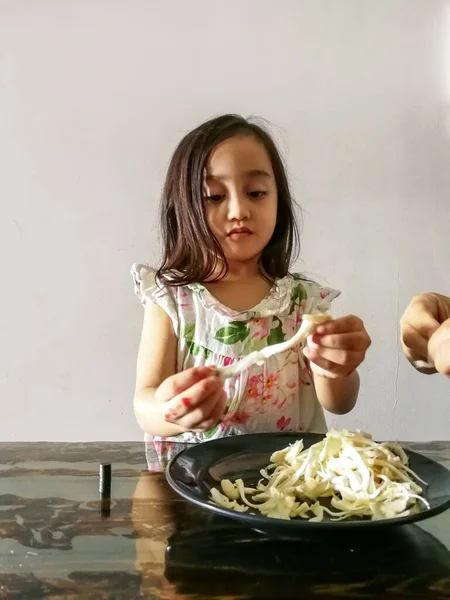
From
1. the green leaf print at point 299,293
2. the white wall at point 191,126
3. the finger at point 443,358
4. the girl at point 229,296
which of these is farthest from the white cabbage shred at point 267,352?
the white wall at point 191,126

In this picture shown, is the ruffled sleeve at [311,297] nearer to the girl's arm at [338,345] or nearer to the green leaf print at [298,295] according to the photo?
the green leaf print at [298,295]

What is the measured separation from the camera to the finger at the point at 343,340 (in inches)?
25.6

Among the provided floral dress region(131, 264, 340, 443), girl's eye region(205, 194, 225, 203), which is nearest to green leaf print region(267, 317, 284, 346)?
floral dress region(131, 264, 340, 443)

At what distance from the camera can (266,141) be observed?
3.20 feet

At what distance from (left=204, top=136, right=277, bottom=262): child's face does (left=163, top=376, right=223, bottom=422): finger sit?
0.35 meters

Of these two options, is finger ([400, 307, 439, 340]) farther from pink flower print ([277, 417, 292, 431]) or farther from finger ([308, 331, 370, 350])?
pink flower print ([277, 417, 292, 431])

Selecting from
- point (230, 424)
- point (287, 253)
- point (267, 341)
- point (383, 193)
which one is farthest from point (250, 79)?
point (230, 424)

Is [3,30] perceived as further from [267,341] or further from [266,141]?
[267,341]

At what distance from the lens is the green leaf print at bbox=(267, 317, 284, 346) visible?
37.0 inches

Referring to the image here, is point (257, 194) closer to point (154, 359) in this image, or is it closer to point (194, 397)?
point (154, 359)

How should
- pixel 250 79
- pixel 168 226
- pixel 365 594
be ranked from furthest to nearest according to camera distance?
pixel 250 79 → pixel 168 226 → pixel 365 594

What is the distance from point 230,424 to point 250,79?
826 millimetres

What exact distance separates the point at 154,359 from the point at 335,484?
43 centimetres

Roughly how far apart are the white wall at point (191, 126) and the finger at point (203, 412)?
2.59 ft
